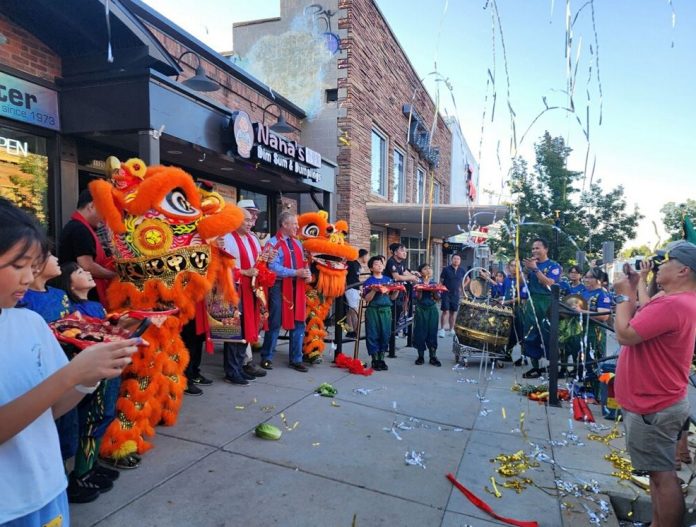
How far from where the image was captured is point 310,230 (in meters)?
5.59

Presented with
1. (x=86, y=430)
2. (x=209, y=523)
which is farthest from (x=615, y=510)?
(x=86, y=430)

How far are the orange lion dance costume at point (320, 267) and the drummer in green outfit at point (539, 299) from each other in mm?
2491

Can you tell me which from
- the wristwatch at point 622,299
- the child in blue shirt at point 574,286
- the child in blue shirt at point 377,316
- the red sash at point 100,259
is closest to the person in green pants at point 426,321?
the child in blue shirt at point 377,316

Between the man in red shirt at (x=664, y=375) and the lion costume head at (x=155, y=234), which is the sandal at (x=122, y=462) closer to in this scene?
the lion costume head at (x=155, y=234)

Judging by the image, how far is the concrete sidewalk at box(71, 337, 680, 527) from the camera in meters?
2.53

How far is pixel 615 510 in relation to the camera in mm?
2928

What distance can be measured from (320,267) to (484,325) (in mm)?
2403

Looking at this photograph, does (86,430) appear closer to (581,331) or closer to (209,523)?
(209,523)

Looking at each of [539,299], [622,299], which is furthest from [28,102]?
[539,299]

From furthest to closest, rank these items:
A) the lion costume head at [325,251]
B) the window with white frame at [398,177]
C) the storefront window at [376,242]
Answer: the window with white frame at [398,177], the storefront window at [376,242], the lion costume head at [325,251]

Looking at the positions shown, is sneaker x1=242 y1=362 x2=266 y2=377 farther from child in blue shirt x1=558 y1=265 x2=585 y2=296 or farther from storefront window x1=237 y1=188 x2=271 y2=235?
storefront window x1=237 y1=188 x2=271 y2=235

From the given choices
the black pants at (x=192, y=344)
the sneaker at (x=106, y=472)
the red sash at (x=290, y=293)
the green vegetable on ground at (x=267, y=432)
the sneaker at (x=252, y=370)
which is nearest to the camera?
the sneaker at (x=106, y=472)

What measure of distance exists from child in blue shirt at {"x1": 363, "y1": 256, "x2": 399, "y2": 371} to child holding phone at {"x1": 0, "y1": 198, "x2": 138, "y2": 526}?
4.64m

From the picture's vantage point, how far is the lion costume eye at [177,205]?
3096mm
